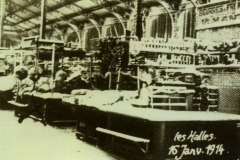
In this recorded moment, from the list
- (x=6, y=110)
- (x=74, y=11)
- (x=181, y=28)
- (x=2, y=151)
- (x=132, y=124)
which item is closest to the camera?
(x=2, y=151)

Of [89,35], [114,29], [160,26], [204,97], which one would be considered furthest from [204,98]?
[89,35]

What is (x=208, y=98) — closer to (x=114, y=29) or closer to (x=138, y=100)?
(x=138, y=100)

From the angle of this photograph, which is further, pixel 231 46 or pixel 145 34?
pixel 145 34

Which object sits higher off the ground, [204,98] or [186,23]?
[186,23]

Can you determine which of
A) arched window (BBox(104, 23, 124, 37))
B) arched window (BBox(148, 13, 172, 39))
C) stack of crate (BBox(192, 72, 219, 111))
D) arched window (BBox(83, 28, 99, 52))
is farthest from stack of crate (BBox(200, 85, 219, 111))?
arched window (BBox(83, 28, 99, 52))

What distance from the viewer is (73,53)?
7504 mm

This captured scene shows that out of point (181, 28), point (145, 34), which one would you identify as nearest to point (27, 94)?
point (181, 28)

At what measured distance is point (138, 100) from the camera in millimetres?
4734

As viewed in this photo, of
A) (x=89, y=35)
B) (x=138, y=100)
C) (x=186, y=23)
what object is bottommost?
(x=138, y=100)

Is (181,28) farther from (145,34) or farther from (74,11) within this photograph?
(74,11)

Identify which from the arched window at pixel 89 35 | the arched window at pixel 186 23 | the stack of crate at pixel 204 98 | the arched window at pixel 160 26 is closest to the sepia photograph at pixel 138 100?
the stack of crate at pixel 204 98

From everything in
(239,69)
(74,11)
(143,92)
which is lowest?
(143,92)

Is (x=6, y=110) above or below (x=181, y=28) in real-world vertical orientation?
below

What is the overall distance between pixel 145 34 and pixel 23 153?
36.7 feet
